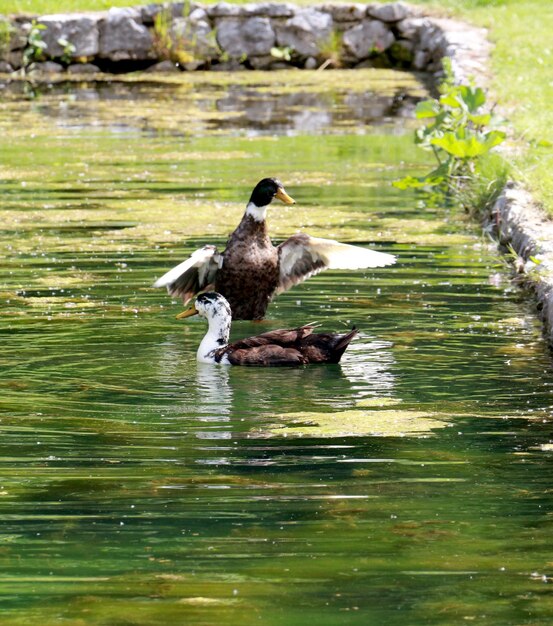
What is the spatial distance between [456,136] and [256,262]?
4253 millimetres

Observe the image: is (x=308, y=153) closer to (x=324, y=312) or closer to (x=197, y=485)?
(x=324, y=312)

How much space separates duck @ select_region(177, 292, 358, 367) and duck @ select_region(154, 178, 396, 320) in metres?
0.91

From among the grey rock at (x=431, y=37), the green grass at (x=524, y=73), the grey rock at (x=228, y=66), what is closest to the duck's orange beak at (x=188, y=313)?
the green grass at (x=524, y=73)

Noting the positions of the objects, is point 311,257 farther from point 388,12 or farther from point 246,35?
point 388,12

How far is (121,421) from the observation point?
5941 millimetres

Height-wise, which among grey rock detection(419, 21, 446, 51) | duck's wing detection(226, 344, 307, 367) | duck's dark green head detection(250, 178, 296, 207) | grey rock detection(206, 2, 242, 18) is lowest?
duck's wing detection(226, 344, 307, 367)

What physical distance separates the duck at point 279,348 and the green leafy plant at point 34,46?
55.5 feet

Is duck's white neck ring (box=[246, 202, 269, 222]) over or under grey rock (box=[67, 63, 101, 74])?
over

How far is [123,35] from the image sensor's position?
2380 centimetres

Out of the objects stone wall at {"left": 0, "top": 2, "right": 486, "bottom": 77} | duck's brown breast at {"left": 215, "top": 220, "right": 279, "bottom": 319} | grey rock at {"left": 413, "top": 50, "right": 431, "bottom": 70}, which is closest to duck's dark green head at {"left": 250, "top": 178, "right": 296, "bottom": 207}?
duck's brown breast at {"left": 215, "top": 220, "right": 279, "bottom": 319}

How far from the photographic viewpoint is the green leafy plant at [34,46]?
2338 centimetres

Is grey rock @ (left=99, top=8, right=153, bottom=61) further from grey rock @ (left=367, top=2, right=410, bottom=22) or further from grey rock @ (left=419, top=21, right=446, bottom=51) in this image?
grey rock @ (left=419, top=21, right=446, bottom=51)

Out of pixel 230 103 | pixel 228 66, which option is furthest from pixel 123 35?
pixel 230 103

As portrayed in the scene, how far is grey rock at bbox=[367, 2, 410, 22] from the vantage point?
2430cm
